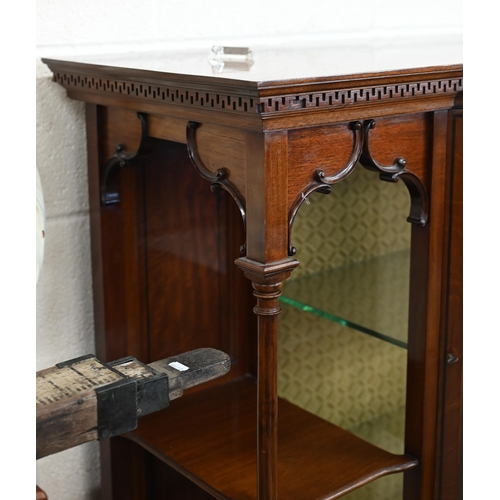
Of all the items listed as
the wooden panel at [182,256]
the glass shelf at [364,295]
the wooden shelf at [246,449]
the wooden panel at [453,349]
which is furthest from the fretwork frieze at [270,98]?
the wooden shelf at [246,449]

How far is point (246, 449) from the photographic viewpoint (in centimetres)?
131

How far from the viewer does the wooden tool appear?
515mm

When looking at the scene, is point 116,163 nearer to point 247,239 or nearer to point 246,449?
point 247,239

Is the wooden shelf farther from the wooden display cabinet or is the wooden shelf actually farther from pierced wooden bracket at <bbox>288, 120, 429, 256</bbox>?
pierced wooden bracket at <bbox>288, 120, 429, 256</bbox>

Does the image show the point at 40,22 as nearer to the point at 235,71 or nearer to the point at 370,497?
the point at 235,71

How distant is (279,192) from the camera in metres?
0.92

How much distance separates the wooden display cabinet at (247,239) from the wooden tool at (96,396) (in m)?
0.36

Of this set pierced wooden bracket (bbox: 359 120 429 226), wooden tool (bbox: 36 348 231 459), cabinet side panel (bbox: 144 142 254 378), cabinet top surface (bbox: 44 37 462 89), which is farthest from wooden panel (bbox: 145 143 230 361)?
wooden tool (bbox: 36 348 231 459)

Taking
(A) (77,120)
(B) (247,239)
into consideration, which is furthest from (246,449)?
(A) (77,120)

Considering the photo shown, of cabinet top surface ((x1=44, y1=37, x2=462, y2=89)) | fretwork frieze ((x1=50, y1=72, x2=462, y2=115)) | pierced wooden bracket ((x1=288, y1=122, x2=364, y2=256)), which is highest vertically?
cabinet top surface ((x1=44, y1=37, x2=462, y2=89))

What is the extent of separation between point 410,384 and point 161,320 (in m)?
0.49

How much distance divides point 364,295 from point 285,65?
69 cm

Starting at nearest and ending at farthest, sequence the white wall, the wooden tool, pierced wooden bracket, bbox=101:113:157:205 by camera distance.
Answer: the wooden tool, pierced wooden bracket, bbox=101:113:157:205, the white wall

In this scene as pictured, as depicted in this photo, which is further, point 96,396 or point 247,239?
point 247,239
